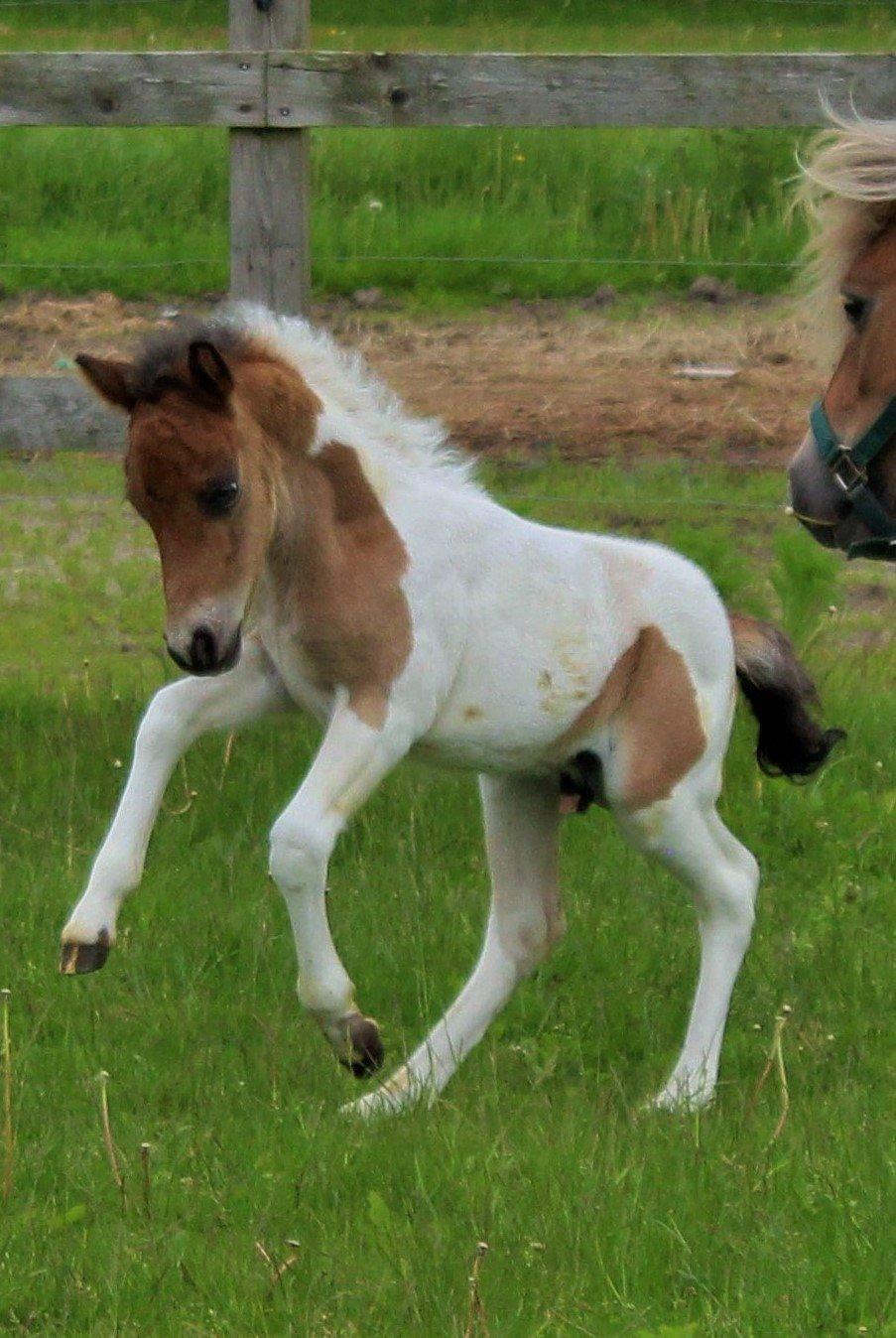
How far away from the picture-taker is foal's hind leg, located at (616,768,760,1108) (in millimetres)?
4527

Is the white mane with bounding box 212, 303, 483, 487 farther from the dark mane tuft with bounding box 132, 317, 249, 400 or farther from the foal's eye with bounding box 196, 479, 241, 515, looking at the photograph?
the foal's eye with bounding box 196, 479, 241, 515

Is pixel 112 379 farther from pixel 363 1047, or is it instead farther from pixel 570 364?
pixel 570 364

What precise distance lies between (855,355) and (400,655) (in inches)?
47.7

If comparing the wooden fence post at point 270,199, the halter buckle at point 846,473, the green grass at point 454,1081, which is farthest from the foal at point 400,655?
the wooden fence post at point 270,199

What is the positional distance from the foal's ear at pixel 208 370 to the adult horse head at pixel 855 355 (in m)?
1.24

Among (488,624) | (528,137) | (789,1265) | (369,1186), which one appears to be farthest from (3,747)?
(528,137)

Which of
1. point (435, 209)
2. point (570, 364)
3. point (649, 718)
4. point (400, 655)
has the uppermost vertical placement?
point (400, 655)

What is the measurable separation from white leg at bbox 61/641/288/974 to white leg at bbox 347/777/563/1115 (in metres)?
0.68

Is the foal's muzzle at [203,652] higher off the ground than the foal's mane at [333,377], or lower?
lower

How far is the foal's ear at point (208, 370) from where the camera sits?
4.01 m

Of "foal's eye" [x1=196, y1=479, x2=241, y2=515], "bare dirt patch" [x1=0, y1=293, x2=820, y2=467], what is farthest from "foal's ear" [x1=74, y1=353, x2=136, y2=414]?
"bare dirt patch" [x1=0, y1=293, x2=820, y2=467]

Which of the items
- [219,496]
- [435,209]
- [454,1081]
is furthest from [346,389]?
[435,209]

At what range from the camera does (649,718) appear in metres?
4.55

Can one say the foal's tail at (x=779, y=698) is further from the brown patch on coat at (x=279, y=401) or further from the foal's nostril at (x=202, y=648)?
the foal's nostril at (x=202, y=648)
